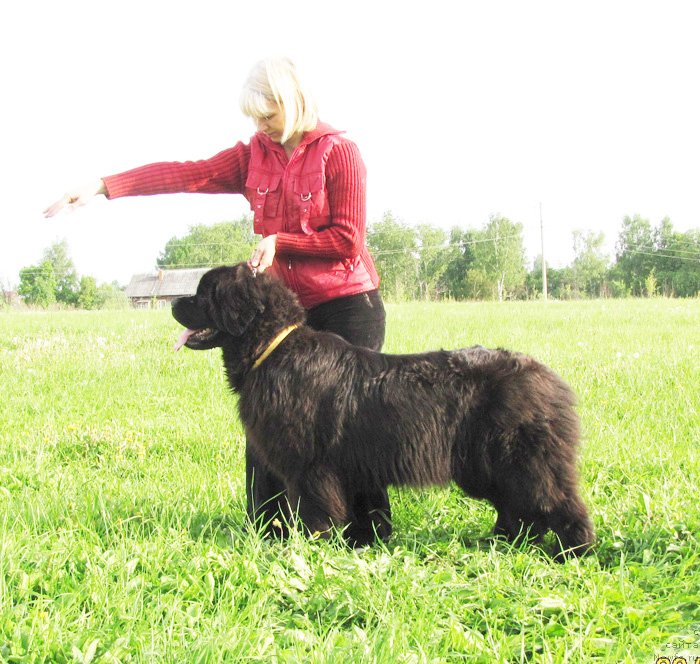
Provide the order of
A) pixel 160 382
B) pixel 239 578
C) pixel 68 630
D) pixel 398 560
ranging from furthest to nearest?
pixel 160 382 < pixel 398 560 < pixel 239 578 < pixel 68 630

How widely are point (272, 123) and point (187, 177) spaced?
0.74m

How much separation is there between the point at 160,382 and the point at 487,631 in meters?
6.35

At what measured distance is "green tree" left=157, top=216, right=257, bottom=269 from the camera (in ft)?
287

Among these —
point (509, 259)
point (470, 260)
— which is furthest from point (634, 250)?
point (470, 260)

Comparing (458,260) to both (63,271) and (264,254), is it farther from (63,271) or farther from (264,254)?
(264,254)

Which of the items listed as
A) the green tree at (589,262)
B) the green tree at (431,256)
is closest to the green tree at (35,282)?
the green tree at (431,256)

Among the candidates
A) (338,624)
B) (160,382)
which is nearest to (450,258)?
(160,382)

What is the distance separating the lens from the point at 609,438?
5.59 m

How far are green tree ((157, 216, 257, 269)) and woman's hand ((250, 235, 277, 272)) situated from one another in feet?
272

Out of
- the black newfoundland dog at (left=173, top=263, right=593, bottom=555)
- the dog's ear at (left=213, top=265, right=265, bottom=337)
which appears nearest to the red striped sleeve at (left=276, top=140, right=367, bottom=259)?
the dog's ear at (left=213, top=265, right=265, bottom=337)

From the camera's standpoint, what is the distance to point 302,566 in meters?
3.16

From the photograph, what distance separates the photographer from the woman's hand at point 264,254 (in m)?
3.78

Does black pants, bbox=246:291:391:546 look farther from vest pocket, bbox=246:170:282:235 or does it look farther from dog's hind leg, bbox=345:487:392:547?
vest pocket, bbox=246:170:282:235

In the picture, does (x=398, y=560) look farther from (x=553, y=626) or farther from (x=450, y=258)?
(x=450, y=258)
